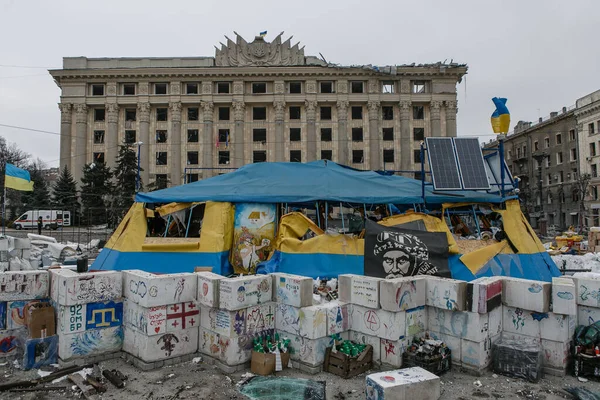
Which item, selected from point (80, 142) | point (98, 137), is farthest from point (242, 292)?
point (98, 137)

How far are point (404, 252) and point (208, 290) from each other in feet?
16.4

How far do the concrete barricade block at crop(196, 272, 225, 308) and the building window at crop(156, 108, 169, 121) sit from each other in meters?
48.7

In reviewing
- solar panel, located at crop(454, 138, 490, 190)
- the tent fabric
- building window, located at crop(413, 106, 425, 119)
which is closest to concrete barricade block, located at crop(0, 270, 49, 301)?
the tent fabric

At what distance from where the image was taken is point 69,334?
19.3 ft

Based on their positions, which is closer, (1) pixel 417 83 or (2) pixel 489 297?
(2) pixel 489 297

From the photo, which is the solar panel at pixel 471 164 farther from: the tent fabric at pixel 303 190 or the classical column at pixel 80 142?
the classical column at pixel 80 142

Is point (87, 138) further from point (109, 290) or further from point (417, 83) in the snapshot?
point (109, 290)

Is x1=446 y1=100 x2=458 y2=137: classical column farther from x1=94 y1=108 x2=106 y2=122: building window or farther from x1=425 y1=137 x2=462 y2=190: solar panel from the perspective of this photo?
x1=94 y1=108 x2=106 y2=122: building window

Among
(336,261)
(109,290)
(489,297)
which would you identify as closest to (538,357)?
(489,297)

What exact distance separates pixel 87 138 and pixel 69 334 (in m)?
50.5

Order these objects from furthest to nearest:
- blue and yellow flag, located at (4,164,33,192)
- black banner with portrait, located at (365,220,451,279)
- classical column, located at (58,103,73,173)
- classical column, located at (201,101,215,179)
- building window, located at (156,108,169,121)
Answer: building window, located at (156,108,169,121)
classical column, located at (201,101,215,179)
classical column, located at (58,103,73,173)
blue and yellow flag, located at (4,164,33,192)
black banner with portrait, located at (365,220,451,279)

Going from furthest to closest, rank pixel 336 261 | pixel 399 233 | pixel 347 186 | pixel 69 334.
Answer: pixel 347 186, pixel 336 261, pixel 399 233, pixel 69 334

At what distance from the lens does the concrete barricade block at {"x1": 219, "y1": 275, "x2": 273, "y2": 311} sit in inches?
227

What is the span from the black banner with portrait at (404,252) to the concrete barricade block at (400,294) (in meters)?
3.02
